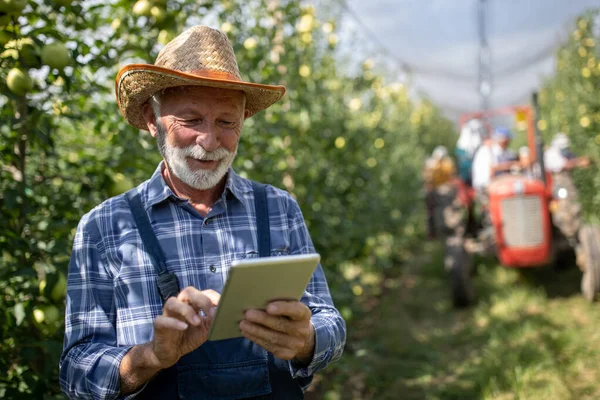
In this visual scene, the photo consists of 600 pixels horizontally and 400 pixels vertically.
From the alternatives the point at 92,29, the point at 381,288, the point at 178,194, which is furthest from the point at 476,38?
the point at 178,194

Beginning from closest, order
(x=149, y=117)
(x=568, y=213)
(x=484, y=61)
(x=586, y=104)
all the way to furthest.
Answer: (x=149, y=117)
(x=568, y=213)
(x=586, y=104)
(x=484, y=61)

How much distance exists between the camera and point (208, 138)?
5.16 ft

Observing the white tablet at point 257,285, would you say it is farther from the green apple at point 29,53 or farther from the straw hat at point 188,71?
the green apple at point 29,53

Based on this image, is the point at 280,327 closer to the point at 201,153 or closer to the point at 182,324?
the point at 182,324

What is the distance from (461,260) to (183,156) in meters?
4.68

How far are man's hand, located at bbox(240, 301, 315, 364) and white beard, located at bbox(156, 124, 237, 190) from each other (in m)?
0.43

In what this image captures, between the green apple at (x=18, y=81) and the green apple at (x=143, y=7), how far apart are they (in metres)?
0.48

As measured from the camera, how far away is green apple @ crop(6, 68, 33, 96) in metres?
1.86

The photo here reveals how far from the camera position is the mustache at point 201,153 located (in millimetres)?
1573

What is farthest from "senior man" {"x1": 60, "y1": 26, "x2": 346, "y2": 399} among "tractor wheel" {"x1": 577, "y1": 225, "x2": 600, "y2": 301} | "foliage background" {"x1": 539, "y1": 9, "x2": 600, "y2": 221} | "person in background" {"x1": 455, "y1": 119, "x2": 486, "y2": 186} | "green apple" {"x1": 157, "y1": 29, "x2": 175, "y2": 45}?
"person in background" {"x1": 455, "y1": 119, "x2": 486, "y2": 186}

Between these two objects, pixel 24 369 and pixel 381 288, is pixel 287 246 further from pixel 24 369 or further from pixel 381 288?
pixel 381 288

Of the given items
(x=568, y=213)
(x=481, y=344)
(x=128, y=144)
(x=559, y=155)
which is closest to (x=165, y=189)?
(x=128, y=144)

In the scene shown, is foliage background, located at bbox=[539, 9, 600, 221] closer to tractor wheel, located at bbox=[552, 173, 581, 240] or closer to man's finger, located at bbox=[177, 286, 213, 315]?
tractor wheel, located at bbox=[552, 173, 581, 240]

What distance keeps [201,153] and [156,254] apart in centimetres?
27
